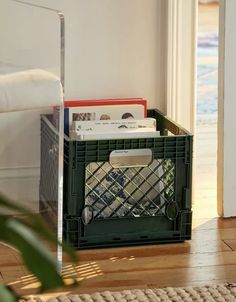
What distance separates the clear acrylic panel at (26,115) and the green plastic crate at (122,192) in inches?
2.3

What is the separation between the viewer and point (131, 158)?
214 cm

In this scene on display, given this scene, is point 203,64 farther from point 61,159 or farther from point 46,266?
point 46,266

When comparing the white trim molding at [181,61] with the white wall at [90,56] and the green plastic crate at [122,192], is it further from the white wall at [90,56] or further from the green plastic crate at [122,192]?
the green plastic crate at [122,192]

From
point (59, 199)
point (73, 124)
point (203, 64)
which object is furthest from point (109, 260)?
point (203, 64)

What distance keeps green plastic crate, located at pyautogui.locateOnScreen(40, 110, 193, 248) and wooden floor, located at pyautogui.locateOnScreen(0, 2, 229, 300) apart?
0.16ft

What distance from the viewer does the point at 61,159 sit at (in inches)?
76.5

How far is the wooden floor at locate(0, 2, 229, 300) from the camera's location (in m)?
1.88

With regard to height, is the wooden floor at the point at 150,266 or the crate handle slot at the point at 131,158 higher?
the crate handle slot at the point at 131,158

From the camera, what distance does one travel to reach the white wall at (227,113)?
91.0 inches

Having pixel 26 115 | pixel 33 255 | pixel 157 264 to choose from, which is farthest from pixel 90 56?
pixel 33 255

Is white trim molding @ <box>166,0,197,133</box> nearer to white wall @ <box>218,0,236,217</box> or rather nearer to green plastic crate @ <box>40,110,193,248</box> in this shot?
white wall @ <box>218,0,236,217</box>

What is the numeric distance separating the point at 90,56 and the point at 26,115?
290 mm

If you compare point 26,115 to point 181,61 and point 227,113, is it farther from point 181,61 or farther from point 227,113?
point 227,113

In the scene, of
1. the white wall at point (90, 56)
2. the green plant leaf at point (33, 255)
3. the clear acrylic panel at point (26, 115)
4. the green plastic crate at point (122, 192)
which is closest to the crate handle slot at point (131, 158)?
the green plastic crate at point (122, 192)
